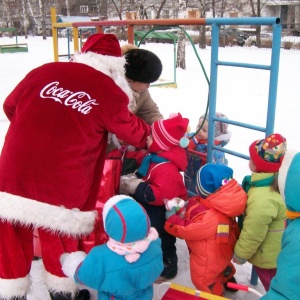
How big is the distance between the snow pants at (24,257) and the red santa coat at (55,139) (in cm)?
9

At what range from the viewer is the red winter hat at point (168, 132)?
7.55ft

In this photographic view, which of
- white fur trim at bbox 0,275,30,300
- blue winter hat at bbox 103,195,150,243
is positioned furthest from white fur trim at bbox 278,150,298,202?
white fur trim at bbox 0,275,30,300

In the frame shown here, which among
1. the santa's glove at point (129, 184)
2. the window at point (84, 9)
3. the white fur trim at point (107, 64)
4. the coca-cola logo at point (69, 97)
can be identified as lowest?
the santa's glove at point (129, 184)

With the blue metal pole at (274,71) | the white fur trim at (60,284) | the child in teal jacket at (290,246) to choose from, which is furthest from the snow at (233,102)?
Answer: the child in teal jacket at (290,246)

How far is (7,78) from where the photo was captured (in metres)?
10.8

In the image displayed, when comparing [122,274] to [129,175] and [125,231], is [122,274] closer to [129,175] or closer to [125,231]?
[125,231]

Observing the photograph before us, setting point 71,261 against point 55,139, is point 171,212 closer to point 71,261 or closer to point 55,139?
point 71,261

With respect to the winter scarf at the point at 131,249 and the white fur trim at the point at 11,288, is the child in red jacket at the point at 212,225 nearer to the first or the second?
the winter scarf at the point at 131,249

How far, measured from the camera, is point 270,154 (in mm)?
2109

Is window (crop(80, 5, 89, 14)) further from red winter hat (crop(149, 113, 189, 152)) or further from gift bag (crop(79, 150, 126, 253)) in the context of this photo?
red winter hat (crop(149, 113, 189, 152))

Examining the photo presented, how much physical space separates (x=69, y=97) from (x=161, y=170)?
29.2 inches

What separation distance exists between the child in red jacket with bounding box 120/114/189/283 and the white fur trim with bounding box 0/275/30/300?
31.8 inches

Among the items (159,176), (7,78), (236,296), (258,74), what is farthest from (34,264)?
(258,74)

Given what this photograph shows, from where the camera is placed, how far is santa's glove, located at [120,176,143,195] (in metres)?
2.54
